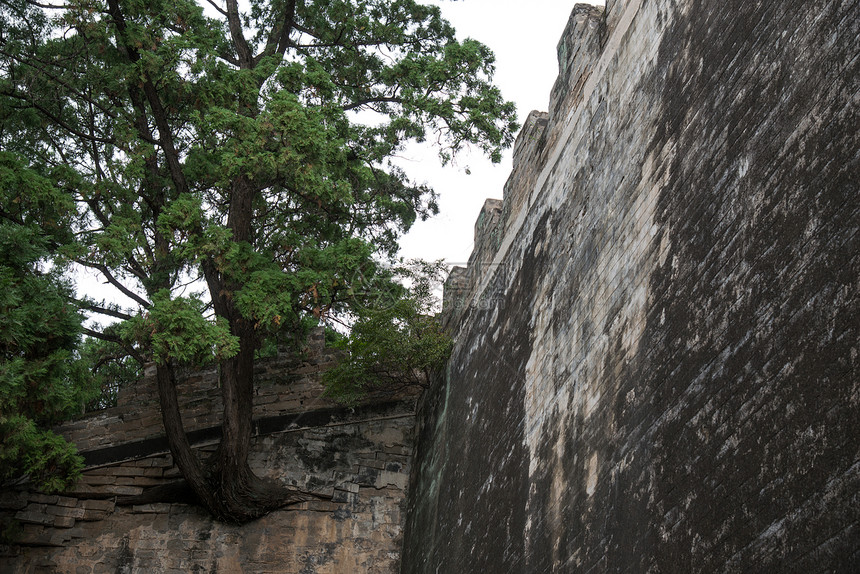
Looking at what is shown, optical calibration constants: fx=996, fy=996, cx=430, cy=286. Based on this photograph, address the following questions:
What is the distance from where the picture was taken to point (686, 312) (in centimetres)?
477

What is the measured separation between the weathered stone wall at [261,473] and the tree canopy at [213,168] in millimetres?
380

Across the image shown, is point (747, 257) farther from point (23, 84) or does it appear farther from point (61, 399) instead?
point (23, 84)

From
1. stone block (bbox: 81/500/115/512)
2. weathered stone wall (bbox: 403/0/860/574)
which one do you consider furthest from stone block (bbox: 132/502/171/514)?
weathered stone wall (bbox: 403/0/860/574)

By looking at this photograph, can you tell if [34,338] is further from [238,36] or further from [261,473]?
[238,36]

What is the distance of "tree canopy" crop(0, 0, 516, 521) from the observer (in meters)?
9.98

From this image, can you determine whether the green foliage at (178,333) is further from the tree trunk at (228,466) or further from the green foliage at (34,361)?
the tree trunk at (228,466)

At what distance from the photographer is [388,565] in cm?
1056

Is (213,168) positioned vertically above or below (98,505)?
above

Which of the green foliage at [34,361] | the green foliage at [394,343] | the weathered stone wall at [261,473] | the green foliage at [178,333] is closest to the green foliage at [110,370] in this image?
the weathered stone wall at [261,473]

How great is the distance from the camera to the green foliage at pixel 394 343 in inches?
422

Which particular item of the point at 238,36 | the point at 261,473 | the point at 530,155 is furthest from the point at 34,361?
the point at 238,36

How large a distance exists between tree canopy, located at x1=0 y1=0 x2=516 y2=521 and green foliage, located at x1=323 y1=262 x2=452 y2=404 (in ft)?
1.01

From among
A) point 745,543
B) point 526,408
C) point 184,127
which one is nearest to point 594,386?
point 526,408

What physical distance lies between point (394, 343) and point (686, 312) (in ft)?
20.1
